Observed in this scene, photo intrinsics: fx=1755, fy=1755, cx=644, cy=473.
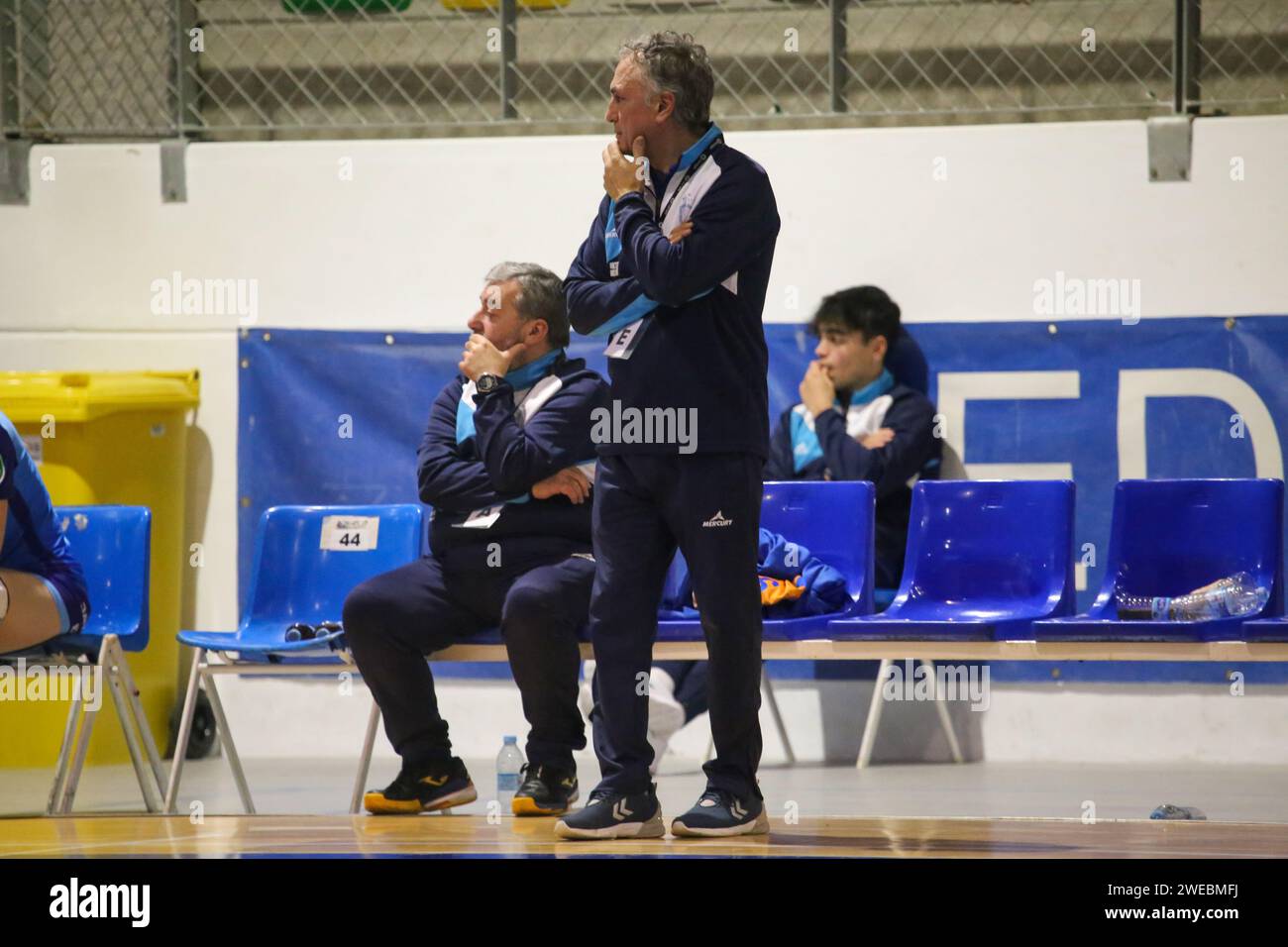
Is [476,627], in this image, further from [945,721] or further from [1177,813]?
[945,721]

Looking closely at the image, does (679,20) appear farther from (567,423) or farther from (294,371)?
(567,423)

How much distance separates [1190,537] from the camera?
5.27 meters

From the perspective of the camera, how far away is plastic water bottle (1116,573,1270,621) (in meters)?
5.04

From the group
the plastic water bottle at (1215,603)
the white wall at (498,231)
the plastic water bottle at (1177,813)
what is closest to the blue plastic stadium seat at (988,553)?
the plastic water bottle at (1215,603)

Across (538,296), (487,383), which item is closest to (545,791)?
(487,383)

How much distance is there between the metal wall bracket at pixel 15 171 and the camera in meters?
7.31

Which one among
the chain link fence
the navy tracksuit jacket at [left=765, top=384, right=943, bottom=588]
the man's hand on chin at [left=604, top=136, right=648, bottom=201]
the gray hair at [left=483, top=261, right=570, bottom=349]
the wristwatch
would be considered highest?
the chain link fence

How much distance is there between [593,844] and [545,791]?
891mm

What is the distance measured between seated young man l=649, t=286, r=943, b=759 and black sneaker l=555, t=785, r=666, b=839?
2.53m

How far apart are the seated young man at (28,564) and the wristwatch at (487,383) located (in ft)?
4.33

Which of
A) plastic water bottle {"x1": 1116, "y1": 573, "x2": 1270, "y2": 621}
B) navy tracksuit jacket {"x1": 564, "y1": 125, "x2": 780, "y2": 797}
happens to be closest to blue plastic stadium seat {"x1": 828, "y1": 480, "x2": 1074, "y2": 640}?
plastic water bottle {"x1": 1116, "y1": 573, "x2": 1270, "y2": 621}

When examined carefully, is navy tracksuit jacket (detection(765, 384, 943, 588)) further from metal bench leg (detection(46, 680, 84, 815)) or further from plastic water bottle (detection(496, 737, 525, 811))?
metal bench leg (detection(46, 680, 84, 815))

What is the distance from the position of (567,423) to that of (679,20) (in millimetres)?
3100
